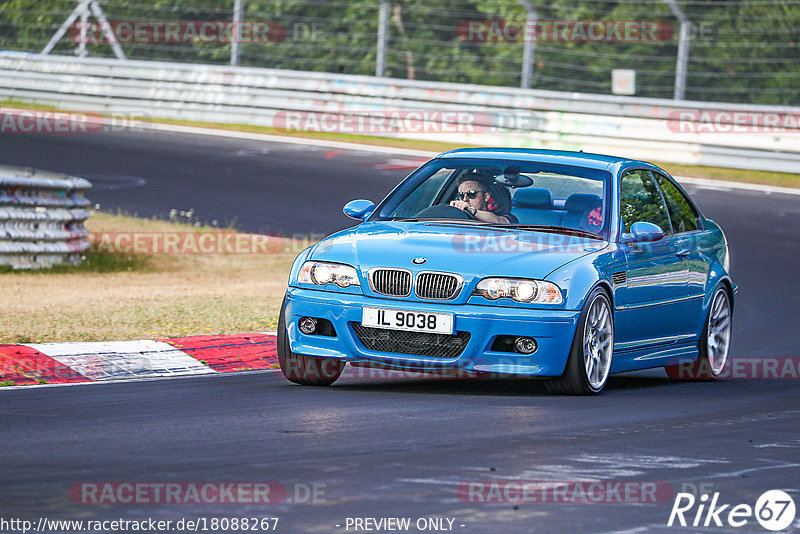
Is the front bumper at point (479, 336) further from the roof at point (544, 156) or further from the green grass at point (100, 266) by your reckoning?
the green grass at point (100, 266)

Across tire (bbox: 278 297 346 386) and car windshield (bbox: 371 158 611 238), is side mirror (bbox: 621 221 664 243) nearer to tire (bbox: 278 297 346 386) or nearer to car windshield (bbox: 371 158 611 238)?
car windshield (bbox: 371 158 611 238)

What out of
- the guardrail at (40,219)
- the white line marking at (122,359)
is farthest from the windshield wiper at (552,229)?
the guardrail at (40,219)

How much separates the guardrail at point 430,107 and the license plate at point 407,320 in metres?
15.1

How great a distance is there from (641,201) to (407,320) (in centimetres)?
236

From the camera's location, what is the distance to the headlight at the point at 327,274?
834 cm

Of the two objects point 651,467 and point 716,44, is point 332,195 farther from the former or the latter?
point 651,467

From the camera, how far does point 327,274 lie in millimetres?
8430

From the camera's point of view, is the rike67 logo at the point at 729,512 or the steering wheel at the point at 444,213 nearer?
the rike67 logo at the point at 729,512

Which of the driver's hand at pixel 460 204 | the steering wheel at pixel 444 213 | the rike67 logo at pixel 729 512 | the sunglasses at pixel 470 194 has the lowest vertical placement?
the rike67 logo at pixel 729 512

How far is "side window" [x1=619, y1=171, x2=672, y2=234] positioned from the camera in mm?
9500

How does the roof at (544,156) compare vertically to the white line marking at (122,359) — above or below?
above

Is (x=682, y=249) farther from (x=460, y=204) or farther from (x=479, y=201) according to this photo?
(x=460, y=204)

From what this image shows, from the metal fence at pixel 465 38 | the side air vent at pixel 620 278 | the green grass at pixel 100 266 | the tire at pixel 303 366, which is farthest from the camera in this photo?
the metal fence at pixel 465 38

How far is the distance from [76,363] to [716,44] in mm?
19924
